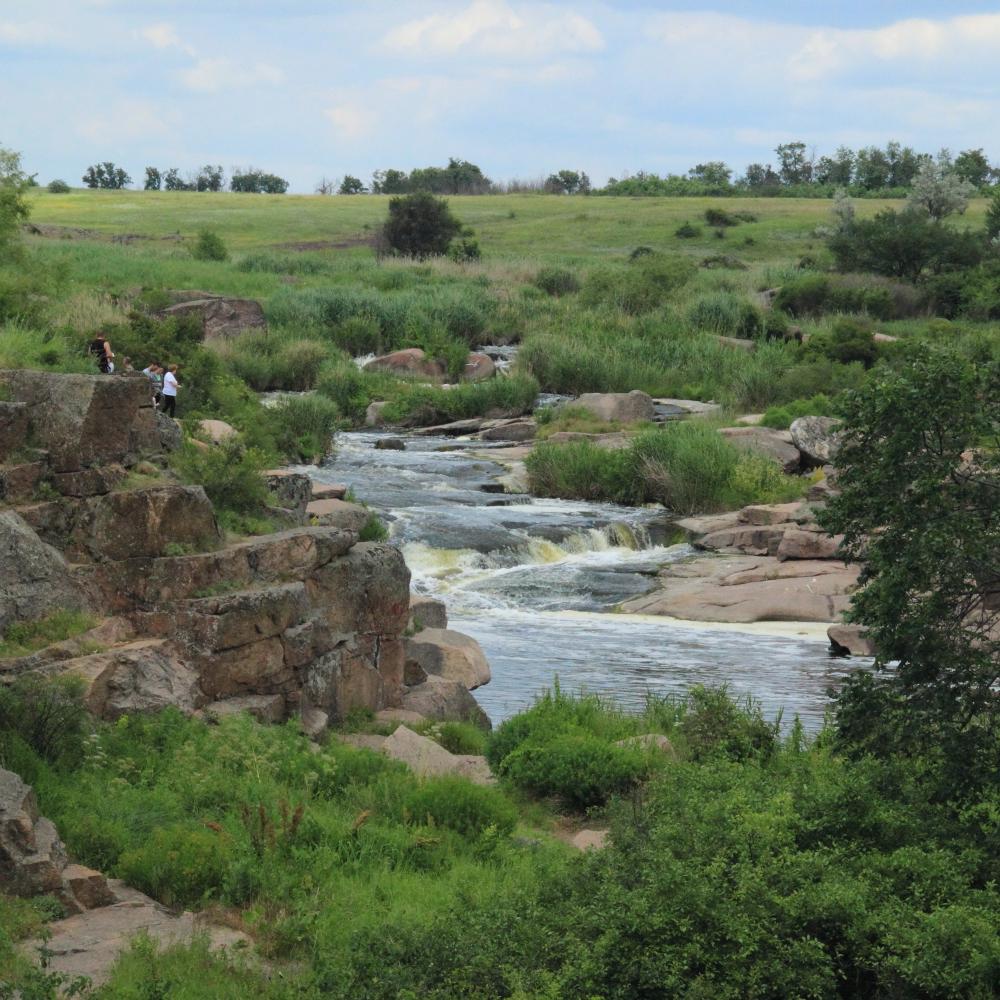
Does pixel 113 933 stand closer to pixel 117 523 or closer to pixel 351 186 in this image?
pixel 117 523

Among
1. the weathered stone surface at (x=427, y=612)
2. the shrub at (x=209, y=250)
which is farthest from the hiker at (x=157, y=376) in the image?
the shrub at (x=209, y=250)

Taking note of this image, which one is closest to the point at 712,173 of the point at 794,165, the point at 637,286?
the point at 794,165

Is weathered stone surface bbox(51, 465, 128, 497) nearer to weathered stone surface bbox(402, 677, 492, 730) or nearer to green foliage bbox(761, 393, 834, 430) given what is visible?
weathered stone surface bbox(402, 677, 492, 730)

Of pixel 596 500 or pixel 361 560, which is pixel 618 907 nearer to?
pixel 361 560

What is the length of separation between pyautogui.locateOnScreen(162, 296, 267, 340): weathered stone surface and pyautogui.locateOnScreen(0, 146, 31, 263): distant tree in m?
12.8

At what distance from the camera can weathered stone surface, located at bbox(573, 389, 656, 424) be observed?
3366 cm

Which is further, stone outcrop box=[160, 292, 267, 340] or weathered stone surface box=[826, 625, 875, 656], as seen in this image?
stone outcrop box=[160, 292, 267, 340]

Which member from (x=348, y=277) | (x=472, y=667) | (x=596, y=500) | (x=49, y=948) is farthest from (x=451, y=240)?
(x=49, y=948)

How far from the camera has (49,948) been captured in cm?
753

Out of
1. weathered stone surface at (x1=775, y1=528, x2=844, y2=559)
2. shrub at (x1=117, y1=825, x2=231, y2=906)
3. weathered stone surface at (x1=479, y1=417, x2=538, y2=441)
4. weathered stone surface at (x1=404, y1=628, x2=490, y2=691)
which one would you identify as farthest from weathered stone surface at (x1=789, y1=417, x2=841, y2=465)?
shrub at (x1=117, y1=825, x2=231, y2=906)

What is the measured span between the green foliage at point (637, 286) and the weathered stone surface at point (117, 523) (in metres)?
35.1

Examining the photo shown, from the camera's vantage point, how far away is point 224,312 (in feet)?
135

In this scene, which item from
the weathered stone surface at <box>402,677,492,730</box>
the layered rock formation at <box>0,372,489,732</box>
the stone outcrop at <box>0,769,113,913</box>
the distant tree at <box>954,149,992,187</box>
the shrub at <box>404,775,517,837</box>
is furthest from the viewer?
the distant tree at <box>954,149,992,187</box>

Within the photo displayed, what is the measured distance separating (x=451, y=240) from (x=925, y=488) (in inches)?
2349
